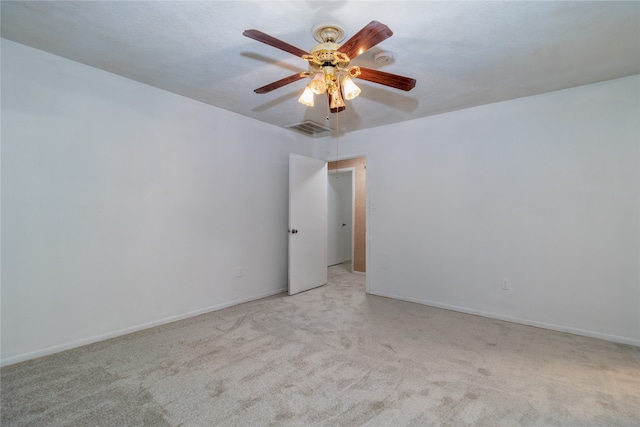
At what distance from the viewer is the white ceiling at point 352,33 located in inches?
72.7

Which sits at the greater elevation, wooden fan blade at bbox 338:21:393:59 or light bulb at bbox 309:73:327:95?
wooden fan blade at bbox 338:21:393:59

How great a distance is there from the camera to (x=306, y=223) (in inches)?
178

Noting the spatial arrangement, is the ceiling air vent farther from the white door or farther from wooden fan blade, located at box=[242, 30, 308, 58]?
wooden fan blade, located at box=[242, 30, 308, 58]

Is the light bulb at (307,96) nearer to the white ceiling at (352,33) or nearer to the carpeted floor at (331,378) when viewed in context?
the white ceiling at (352,33)

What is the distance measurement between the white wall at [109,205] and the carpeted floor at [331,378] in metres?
0.34

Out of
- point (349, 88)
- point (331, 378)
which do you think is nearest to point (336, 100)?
point (349, 88)

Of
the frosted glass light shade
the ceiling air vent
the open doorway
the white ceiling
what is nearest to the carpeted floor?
the frosted glass light shade

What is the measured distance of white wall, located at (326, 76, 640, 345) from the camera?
2.78 meters

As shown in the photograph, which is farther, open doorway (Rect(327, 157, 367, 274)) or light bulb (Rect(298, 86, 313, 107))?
open doorway (Rect(327, 157, 367, 274))

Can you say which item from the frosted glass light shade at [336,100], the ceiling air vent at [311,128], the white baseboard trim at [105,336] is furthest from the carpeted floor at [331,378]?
the ceiling air vent at [311,128]

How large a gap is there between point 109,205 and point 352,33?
2557 mm

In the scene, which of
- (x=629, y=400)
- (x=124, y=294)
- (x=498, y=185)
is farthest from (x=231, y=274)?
(x=629, y=400)

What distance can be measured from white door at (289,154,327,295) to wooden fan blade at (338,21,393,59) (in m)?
2.60

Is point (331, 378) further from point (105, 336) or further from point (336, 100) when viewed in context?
point (105, 336)
